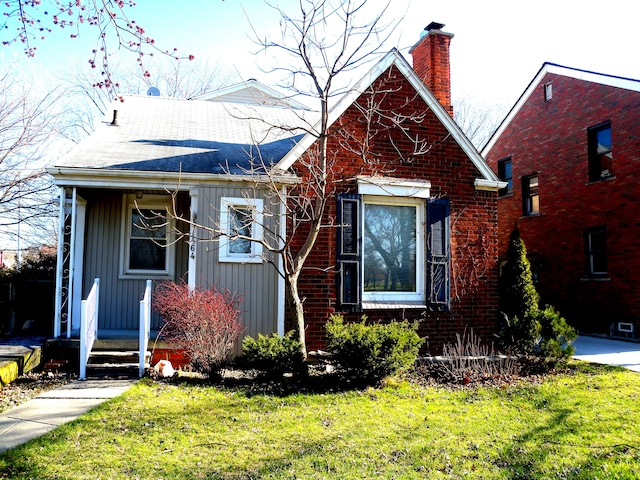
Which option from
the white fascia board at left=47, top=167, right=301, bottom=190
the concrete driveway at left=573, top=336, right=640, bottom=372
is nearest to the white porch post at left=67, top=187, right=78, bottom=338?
the white fascia board at left=47, top=167, right=301, bottom=190

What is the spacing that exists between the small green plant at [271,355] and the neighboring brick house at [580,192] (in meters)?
8.95

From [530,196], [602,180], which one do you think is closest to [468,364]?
[602,180]

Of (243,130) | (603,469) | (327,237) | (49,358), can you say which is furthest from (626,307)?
(49,358)

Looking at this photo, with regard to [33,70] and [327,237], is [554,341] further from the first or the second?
[33,70]

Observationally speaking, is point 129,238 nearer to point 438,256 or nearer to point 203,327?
point 203,327

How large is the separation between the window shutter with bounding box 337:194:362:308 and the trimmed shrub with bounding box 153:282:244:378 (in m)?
1.93

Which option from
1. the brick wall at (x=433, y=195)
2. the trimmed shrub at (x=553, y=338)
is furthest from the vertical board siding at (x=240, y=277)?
the trimmed shrub at (x=553, y=338)

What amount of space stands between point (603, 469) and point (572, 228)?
449 inches

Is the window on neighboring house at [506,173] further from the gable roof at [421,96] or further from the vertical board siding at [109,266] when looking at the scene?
the vertical board siding at [109,266]

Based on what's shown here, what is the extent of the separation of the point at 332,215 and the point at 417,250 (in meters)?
1.80

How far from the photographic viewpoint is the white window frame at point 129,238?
31.8 ft

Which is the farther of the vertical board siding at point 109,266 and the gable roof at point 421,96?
the vertical board siding at point 109,266

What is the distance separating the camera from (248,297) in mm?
8594

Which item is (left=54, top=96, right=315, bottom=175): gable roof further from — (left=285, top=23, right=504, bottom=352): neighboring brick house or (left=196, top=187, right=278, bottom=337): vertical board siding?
(left=285, top=23, right=504, bottom=352): neighboring brick house
